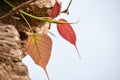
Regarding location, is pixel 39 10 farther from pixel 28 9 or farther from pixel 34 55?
pixel 34 55

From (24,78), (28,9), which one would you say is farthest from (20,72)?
(28,9)

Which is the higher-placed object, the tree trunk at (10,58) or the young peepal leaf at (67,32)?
the young peepal leaf at (67,32)

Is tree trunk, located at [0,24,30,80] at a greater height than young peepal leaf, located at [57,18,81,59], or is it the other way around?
young peepal leaf, located at [57,18,81,59]
